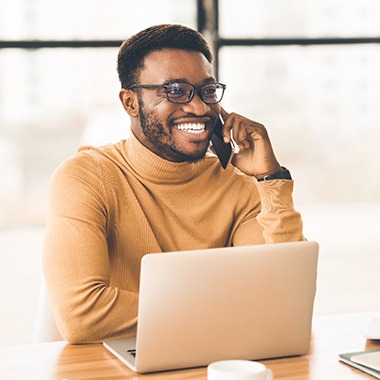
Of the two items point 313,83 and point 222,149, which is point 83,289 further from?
point 313,83

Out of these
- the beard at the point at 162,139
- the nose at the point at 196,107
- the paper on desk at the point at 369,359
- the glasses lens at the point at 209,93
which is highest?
the glasses lens at the point at 209,93

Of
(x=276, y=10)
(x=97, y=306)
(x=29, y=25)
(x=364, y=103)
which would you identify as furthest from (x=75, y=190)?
(x=364, y=103)

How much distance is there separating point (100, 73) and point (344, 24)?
4.91 feet

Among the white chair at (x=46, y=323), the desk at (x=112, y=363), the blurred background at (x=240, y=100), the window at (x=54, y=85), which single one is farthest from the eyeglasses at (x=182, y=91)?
the window at (x=54, y=85)

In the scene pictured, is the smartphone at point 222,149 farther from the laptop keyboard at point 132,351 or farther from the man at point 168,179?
the laptop keyboard at point 132,351

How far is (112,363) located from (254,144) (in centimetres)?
100

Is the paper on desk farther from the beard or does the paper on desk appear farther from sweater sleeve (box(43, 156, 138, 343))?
the beard

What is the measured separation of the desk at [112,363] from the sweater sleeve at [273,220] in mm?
462

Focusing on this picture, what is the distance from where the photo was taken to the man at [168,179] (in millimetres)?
2457

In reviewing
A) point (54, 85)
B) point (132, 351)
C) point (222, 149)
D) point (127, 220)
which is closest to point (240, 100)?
point (54, 85)

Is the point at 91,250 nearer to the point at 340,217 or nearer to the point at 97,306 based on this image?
the point at 97,306

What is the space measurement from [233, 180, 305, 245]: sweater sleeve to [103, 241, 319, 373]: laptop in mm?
638

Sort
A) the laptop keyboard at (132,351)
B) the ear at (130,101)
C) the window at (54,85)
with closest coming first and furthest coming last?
the laptop keyboard at (132,351), the ear at (130,101), the window at (54,85)

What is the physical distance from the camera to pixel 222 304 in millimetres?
1796
